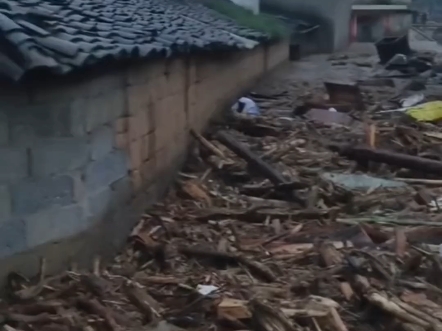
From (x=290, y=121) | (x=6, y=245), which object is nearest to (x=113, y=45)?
(x=6, y=245)

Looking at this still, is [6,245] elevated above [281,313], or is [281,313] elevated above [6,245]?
[6,245]

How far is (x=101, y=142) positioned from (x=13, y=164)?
1042 millimetres

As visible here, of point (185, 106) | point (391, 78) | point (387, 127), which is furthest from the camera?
point (391, 78)

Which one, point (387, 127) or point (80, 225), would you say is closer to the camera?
point (80, 225)

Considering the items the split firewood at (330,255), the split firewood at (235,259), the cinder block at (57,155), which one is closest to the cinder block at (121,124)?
the cinder block at (57,155)

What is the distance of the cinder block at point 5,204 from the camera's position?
203 inches

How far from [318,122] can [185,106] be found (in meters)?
2.98

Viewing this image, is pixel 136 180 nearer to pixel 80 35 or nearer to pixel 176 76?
pixel 80 35

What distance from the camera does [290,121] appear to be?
37.8 feet

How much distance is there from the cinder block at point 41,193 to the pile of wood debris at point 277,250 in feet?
1.63

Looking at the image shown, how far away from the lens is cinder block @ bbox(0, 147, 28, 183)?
16.9 ft

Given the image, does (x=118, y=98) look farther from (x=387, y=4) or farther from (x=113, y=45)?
(x=387, y=4)

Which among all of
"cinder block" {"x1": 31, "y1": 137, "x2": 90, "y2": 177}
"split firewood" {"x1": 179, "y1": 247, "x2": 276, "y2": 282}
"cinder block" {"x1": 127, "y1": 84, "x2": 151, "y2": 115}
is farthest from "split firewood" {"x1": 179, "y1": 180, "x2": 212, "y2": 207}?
"cinder block" {"x1": 31, "y1": 137, "x2": 90, "y2": 177}

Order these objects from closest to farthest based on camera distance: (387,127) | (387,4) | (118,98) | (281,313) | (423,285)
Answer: (281,313), (423,285), (118,98), (387,127), (387,4)
